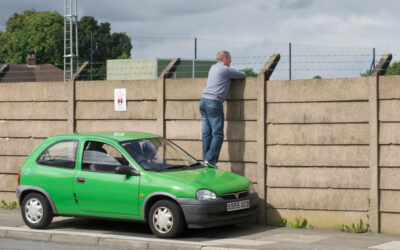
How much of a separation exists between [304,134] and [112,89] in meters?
3.87

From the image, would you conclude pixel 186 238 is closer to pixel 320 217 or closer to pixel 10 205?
pixel 320 217

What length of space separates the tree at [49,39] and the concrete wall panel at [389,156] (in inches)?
2722

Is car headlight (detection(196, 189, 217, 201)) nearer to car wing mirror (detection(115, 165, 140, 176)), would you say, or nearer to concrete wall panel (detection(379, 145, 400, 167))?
car wing mirror (detection(115, 165, 140, 176))

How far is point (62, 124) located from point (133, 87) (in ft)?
5.86

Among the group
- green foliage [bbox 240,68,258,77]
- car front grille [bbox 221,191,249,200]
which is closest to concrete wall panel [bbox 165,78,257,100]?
green foliage [bbox 240,68,258,77]

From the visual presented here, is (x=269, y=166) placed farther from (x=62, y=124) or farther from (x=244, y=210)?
(x=62, y=124)

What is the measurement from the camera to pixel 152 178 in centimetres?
964

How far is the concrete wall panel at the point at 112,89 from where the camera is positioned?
12.2 meters

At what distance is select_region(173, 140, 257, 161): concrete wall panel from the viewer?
37.0 feet

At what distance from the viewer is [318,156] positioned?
1071 centimetres

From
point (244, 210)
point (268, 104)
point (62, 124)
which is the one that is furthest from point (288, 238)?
point (62, 124)

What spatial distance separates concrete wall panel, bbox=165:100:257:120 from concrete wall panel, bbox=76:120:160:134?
401 millimetres

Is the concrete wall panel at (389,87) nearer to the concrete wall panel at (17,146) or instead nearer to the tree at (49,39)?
the concrete wall panel at (17,146)

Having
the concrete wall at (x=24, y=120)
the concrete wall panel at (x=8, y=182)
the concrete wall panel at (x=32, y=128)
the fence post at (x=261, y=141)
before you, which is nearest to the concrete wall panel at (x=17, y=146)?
the concrete wall at (x=24, y=120)
